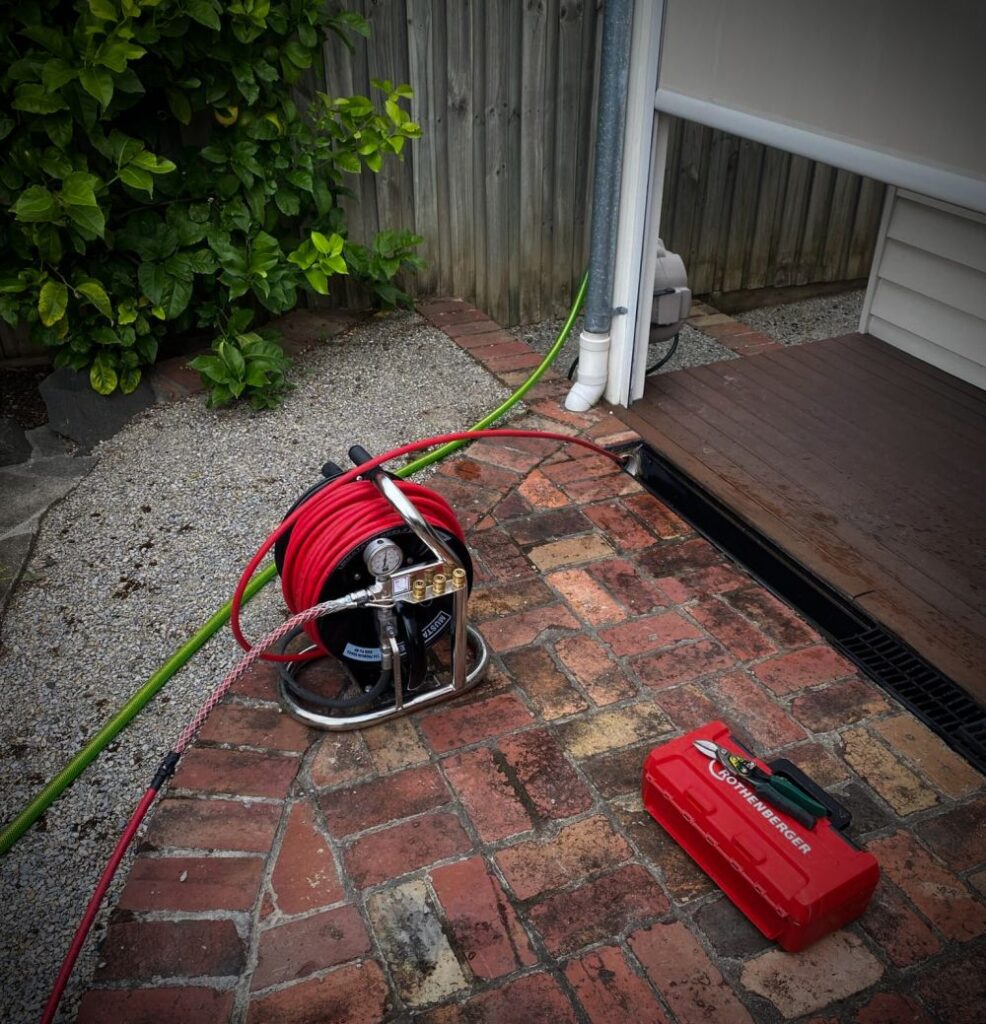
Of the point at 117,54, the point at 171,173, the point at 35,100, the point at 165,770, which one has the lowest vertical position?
the point at 165,770

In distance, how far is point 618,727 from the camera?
98.5 inches

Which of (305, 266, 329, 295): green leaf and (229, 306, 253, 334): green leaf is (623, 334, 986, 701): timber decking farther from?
(229, 306, 253, 334): green leaf

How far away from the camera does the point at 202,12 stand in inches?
131

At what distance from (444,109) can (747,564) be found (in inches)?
106

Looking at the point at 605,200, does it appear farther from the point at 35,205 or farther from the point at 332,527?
the point at 35,205

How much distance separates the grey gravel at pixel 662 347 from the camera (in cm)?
468

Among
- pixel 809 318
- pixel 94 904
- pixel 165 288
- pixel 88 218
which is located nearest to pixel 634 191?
pixel 165 288

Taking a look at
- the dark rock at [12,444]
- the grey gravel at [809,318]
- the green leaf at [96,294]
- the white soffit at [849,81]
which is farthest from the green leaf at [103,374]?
the grey gravel at [809,318]

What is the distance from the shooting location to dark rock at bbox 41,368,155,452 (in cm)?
394

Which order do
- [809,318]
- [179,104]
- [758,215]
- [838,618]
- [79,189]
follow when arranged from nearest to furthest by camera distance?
[838,618] → [79,189] → [179,104] → [758,215] → [809,318]

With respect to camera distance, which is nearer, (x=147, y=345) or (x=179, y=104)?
(x=179, y=104)

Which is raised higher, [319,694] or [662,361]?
[662,361]

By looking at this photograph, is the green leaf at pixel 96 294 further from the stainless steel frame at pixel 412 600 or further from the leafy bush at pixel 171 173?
the stainless steel frame at pixel 412 600

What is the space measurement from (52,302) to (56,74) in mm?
826
